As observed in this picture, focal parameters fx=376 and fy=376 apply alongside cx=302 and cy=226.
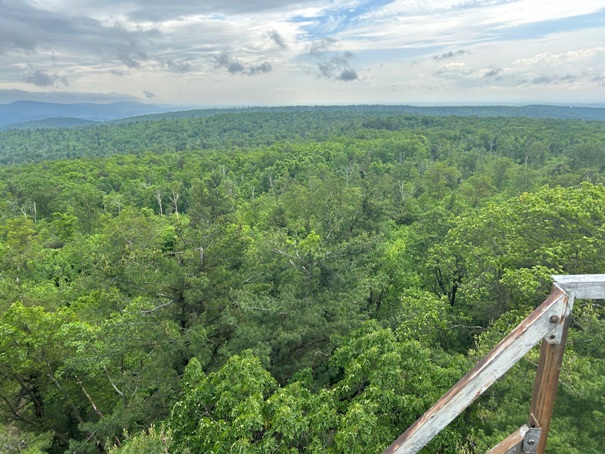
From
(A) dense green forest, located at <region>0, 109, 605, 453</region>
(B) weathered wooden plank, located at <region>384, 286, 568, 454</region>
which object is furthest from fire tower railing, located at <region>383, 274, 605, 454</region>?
(A) dense green forest, located at <region>0, 109, 605, 453</region>

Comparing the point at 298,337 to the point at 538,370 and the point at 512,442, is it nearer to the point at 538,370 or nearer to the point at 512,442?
the point at 512,442

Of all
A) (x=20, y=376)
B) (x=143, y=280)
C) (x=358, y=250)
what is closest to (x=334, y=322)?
(x=358, y=250)

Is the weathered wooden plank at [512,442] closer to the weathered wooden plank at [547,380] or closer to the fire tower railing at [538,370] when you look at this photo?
the fire tower railing at [538,370]

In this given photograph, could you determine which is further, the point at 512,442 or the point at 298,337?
the point at 298,337

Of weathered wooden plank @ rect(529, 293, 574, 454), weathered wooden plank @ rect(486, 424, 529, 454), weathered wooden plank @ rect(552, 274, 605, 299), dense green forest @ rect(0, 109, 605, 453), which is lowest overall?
dense green forest @ rect(0, 109, 605, 453)

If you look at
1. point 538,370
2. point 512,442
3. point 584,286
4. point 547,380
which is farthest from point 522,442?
point 584,286

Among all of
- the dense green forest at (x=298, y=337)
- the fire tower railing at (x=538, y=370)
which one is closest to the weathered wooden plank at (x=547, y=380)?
the fire tower railing at (x=538, y=370)

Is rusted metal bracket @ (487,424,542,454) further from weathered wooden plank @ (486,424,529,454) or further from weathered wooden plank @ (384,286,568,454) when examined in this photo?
weathered wooden plank @ (384,286,568,454)

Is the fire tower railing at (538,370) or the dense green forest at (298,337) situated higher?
the fire tower railing at (538,370)
